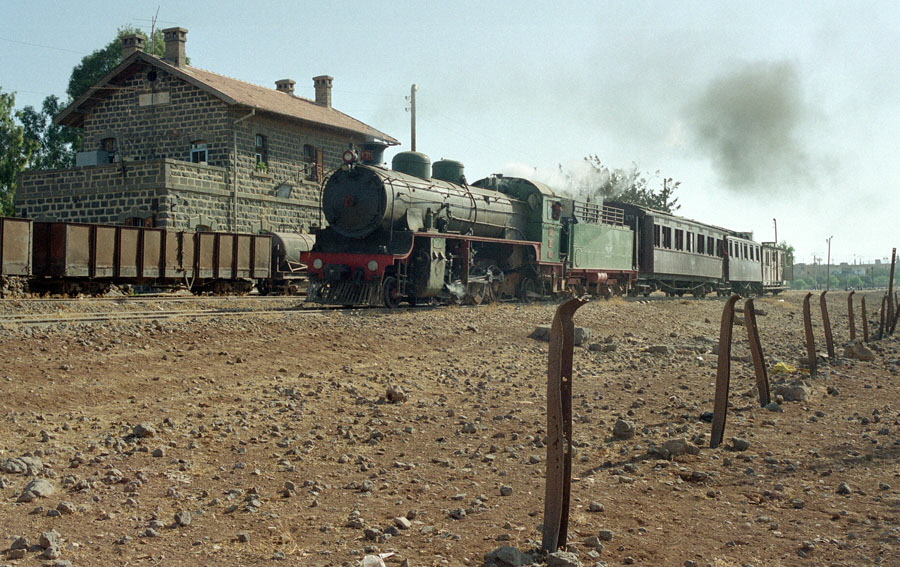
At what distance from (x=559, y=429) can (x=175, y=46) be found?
2943 centimetres

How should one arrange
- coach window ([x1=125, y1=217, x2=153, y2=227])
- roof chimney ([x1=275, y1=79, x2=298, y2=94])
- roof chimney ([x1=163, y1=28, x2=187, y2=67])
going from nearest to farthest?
coach window ([x1=125, y1=217, x2=153, y2=227]) < roof chimney ([x1=163, y1=28, x2=187, y2=67]) < roof chimney ([x1=275, y1=79, x2=298, y2=94])

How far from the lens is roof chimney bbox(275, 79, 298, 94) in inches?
1377

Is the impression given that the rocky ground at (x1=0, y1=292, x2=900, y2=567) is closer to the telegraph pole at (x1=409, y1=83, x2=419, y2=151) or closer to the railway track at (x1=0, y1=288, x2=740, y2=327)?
the railway track at (x1=0, y1=288, x2=740, y2=327)

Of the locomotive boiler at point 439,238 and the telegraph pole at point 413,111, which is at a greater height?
the telegraph pole at point 413,111

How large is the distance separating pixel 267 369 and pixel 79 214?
855 inches

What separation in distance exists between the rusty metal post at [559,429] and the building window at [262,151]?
87.4 ft

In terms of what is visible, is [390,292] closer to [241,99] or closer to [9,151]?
[241,99]

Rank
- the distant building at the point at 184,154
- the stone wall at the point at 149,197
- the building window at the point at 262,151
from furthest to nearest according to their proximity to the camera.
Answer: the building window at the point at 262,151
the distant building at the point at 184,154
the stone wall at the point at 149,197

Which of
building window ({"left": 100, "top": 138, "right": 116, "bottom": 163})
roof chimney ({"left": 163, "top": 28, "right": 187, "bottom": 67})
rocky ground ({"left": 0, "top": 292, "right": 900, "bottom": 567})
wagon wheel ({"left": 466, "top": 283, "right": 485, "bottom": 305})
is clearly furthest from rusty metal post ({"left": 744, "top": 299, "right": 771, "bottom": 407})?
→ building window ({"left": 100, "top": 138, "right": 116, "bottom": 163})

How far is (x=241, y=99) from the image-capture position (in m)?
27.7

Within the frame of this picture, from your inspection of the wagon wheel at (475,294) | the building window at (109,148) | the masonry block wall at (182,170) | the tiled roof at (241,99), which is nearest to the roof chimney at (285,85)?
the tiled roof at (241,99)

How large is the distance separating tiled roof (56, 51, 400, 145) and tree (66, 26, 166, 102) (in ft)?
35.6

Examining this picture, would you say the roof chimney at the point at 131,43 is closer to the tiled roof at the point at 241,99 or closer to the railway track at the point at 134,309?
the tiled roof at the point at 241,99

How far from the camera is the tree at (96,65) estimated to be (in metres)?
41.1
